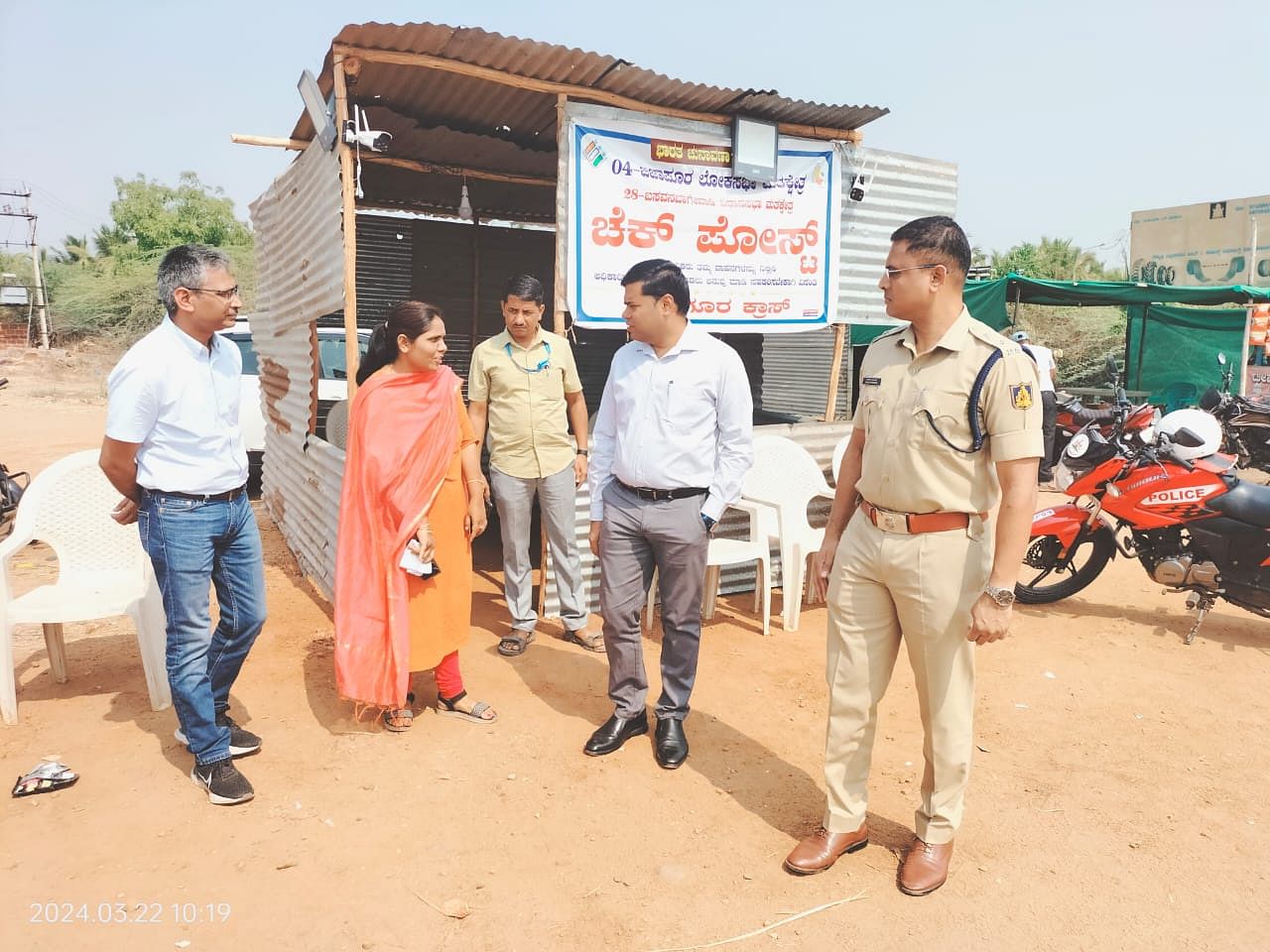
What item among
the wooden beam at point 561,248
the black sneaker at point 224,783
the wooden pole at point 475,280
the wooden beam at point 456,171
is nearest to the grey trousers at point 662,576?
the black sneaker at point 224,783

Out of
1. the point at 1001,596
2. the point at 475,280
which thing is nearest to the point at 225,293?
A: the point at 1001,596

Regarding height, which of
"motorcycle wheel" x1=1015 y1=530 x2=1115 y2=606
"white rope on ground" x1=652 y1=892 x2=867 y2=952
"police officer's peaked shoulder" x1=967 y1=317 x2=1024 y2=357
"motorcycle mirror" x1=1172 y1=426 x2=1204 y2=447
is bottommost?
"white rope on ground" x1=652 y1=892 x2=867 y2=952

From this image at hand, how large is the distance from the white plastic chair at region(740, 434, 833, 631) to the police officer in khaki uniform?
2179 mm

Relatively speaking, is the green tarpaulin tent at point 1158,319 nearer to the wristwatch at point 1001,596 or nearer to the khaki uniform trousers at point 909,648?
the khaki uniform trousers at point 909,648

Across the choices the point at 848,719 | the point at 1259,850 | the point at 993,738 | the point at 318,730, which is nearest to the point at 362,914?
the point at 318,730

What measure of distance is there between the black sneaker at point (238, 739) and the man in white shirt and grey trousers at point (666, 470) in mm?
1289

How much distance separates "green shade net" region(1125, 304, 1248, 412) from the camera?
12.1 metres

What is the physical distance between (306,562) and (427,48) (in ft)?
10.8

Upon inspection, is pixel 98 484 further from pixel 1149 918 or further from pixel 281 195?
pixel 1149 918

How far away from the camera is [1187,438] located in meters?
4.70

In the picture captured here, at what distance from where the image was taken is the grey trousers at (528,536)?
4375 mm

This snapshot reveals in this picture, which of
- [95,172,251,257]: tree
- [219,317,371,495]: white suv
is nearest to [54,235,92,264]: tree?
[95,172,251,257]: tree
